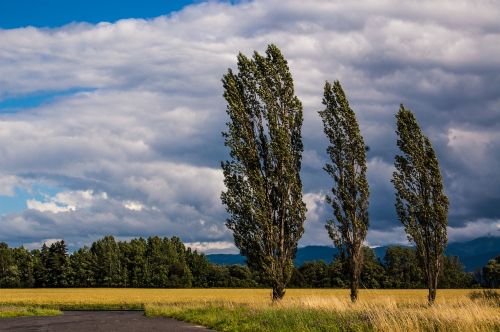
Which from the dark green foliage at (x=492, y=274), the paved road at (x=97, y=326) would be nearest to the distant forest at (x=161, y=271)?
the dark green foliage at (x=492, y=274)

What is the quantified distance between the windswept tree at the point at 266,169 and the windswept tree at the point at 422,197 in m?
9.57

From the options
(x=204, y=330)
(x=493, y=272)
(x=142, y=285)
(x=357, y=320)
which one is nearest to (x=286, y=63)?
(x=204, y=330)

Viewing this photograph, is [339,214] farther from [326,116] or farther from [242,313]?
[242,313]

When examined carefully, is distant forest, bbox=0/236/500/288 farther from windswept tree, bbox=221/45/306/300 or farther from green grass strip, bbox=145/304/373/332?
green grass strip, bbox=145/304/373/332

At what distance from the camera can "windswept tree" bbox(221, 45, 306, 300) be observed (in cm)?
3972

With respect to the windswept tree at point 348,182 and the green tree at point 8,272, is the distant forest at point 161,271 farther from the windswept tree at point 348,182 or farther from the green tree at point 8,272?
the windswept tree at point 348,182

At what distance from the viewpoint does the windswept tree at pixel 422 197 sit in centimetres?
4431

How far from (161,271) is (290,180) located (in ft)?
312

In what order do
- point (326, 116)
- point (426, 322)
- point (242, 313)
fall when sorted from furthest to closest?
point (326, 116) → point (242, 313) → point (426, 322)

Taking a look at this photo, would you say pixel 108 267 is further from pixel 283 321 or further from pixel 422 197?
pixel 283 321

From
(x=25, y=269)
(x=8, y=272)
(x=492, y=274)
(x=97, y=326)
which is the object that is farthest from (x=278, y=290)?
(x=8, y=272)

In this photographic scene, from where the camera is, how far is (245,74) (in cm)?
4338

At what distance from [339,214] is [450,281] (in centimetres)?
8261

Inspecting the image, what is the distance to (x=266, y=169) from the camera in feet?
136
